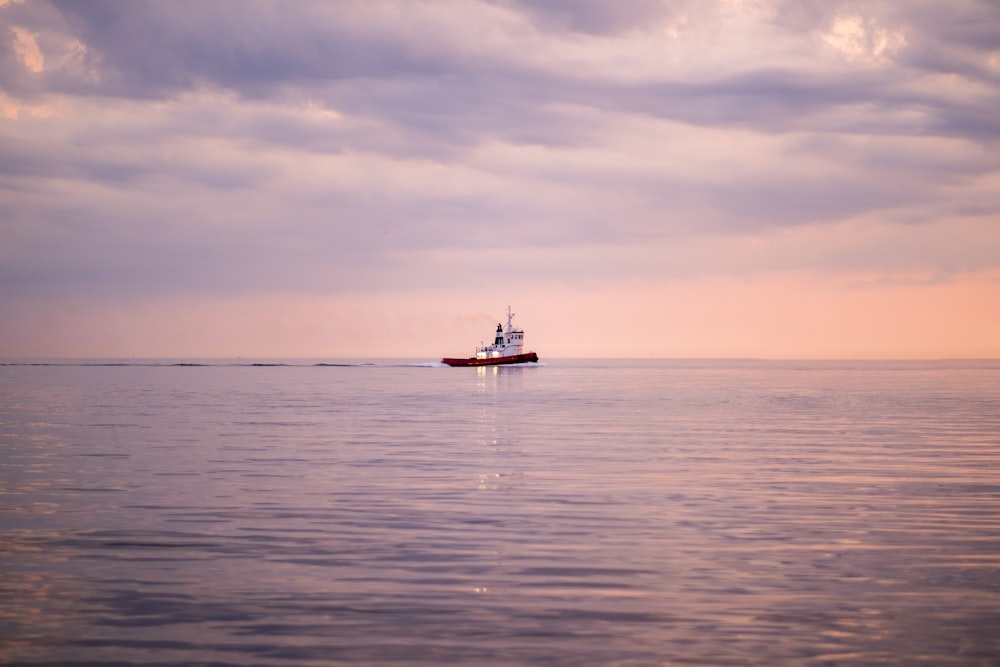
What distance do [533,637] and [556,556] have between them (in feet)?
16.9

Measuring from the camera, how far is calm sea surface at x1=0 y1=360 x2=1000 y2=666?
40.3 feet

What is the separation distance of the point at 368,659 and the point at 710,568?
7184 mm

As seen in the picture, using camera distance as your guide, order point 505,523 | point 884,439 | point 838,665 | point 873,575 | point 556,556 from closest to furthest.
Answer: point 838,665 → point 873,575 → point 556,556 → point 505,523 → point 884,439

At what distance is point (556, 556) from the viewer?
57.7 feet

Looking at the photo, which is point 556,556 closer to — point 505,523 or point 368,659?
point 505,523

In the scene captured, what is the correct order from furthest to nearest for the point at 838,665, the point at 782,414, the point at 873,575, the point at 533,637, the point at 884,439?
the point at 782,414 → the point at 884,439 → the point at 873,575 → the point at 533,637 → the point at 838,665

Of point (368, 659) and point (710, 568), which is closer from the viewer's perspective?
point (368, 659)

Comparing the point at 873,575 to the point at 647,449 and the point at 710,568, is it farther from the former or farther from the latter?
the point at 647,449

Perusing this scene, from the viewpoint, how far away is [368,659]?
455 inches

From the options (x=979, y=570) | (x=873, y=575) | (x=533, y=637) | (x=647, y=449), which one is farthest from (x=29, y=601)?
(x=647, y=449)

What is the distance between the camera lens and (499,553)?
1786 centimetres

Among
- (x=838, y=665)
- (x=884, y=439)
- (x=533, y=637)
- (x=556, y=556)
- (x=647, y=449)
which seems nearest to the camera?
(x=838, y=665)

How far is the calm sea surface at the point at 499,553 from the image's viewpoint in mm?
12289

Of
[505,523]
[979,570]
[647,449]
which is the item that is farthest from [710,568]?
[647,449]
